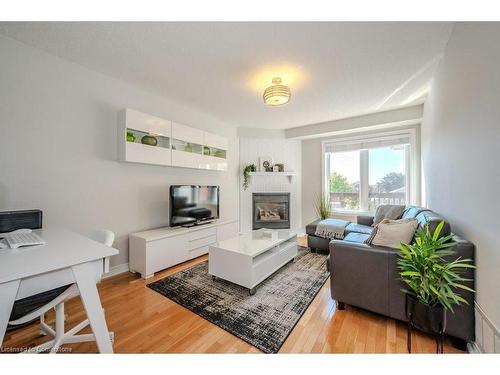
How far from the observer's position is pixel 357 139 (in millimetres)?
4258

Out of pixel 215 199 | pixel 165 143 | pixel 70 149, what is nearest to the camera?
pixel 70 149

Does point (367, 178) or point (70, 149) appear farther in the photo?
point (367, 178)

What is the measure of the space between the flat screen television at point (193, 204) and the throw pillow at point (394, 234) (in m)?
2.45

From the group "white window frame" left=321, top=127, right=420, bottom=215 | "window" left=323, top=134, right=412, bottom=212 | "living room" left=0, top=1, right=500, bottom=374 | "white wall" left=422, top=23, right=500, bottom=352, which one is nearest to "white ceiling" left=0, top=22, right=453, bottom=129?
"living room" left=0, top=1, right=500, bottom=374

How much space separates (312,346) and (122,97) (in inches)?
133

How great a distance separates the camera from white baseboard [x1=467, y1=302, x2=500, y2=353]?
3.62 feet

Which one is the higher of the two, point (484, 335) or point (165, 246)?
point (165, 246)

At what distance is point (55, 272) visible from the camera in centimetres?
97

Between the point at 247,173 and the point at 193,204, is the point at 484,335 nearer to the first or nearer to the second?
the point at 193,204

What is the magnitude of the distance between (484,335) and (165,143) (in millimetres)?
3546

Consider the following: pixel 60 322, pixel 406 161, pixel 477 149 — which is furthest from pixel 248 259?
pixel 406 161

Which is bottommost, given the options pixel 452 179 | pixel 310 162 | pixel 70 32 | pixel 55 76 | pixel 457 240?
pixel 457 240
